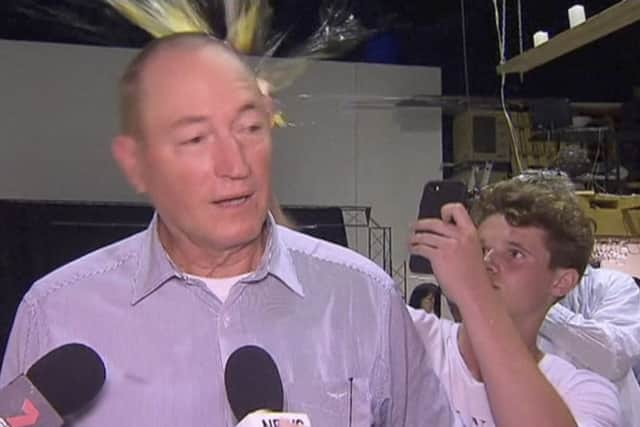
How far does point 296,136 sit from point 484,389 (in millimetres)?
4250

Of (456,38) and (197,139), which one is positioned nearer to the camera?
(197,139)

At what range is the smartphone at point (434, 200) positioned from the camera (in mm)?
1247

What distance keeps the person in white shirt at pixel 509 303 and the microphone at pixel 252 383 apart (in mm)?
350

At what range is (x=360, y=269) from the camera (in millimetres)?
972

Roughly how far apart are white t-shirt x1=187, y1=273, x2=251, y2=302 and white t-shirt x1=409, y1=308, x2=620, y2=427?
0.48 m

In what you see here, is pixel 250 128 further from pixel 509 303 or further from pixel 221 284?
pixel 509 303

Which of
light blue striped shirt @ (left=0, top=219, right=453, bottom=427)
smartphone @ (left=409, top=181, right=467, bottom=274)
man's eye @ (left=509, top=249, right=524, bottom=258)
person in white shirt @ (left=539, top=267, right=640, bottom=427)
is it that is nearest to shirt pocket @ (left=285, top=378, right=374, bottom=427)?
light blue striped shirt @ (left=0, top=219, right=453, bottom=427)

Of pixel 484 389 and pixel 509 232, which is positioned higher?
pixel 509 232

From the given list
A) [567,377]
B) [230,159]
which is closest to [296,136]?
[567,377]

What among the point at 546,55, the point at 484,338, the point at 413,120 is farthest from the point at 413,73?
the point at 484,338

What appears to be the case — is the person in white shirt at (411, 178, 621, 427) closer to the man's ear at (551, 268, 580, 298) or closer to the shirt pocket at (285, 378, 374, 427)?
the man's ear at (551, 268, 580, 298)

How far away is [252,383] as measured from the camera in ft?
2.62

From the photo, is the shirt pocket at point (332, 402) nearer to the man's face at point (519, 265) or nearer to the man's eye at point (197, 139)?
the man's eye at point (197, 139)

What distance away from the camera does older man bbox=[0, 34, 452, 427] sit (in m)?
0.88
